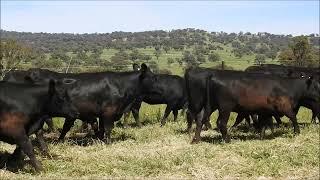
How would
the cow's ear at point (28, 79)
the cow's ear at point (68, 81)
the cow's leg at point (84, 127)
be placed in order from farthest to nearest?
the cow's leg at point (84, 127) → the cow's ear at point (28, 79) → the cow's ear at point (68, 81)

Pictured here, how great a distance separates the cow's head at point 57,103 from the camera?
880cm

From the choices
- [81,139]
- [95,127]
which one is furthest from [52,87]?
[95,127]

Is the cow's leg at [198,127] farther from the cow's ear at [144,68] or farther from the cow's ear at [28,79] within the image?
the cow's ear at [28,79]

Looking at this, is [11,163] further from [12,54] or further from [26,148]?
[12,54]

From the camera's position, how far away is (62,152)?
9.76 meters

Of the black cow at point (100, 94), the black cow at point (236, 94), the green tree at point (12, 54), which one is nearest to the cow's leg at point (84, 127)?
the black cow at point (100, 94)

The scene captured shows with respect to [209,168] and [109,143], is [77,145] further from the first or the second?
[209,168]

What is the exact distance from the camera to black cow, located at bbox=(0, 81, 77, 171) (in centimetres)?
809

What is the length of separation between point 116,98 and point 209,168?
10.7 ft

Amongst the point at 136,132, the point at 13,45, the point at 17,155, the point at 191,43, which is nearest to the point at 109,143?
the point at 136,132

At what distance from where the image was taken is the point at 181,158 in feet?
29.7

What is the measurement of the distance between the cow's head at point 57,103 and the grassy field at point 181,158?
2.62ft

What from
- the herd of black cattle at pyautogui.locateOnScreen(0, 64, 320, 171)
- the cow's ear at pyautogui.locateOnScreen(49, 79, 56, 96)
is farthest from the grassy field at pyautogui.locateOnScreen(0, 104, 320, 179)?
the cow's ear at pyautogui.locateOnScreen(49, 79, 56, 96)

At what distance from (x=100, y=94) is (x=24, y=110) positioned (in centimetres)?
293
